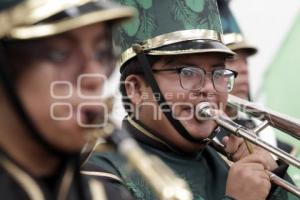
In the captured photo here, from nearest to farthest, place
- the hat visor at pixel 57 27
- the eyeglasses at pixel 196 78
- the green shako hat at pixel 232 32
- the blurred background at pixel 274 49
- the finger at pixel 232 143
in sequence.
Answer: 1. the hat visor at pixel 57 27
2. the eyeglasses at pixel 196 78
3. the finger at pixel 232 143
4. the green shako hat at pixel 232 32
5. the blurred background at pixel 274 49

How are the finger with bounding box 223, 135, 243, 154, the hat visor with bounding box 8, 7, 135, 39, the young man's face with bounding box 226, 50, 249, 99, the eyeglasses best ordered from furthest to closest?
1. the young man's face with bounding box 226, 50, 249, 99
2. the finger with bounding box 223, 135, 243, 154
3. the eyeglasses
4. the hat visor with bounding box 8, 7, 135, 39

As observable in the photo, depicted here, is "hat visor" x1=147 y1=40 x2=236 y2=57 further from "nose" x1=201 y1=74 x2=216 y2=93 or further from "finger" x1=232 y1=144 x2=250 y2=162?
"finger" x1=232 y1=144 x2=250 y2=162

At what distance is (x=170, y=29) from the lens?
2.26 metres

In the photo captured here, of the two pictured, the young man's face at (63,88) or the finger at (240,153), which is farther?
the finger at (240,153)

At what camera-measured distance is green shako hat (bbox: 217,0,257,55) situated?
11.1ft

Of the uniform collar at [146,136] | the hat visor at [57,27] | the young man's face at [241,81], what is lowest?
the young man's face at [241,81]

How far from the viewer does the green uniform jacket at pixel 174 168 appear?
2.09 m

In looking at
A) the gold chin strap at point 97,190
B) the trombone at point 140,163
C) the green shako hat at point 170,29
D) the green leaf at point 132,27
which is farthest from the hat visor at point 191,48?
the trombone at point 140,163

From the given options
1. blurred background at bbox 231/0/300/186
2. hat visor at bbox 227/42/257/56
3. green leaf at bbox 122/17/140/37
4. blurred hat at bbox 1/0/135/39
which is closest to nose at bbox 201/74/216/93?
green leaf at bbox 122/17/140/37

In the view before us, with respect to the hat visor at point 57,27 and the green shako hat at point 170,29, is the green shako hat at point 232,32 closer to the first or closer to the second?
the green shako hat at point 170,29

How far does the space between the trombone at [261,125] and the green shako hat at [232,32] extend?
2.87ft

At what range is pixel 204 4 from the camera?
2379 mm

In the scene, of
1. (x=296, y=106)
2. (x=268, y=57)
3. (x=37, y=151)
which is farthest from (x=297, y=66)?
(x=37, y=151)

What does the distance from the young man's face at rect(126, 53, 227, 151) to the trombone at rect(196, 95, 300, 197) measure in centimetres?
3
